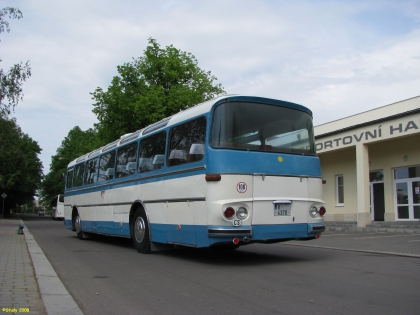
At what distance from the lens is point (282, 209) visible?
882cm

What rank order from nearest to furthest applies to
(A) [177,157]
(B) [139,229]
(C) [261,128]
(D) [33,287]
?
(D) [33,287] < (C) [261,128] < (A) [177,157] < (B) [139,229]

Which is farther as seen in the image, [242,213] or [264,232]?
[264,232]

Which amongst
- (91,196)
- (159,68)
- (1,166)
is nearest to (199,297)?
(91,196)

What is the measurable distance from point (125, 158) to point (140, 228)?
219 cm

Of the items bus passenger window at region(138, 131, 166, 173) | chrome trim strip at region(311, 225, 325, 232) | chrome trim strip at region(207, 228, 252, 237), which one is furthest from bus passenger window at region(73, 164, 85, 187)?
chrome trim strip at region(311, 225, 325, 232)

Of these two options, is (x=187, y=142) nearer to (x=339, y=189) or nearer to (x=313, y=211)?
(x=313, y=211)

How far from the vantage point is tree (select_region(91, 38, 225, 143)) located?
3069 cm

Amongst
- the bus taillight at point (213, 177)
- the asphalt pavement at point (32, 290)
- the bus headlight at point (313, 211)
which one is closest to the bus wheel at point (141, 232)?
the asphalt pavement at point (32, 290)

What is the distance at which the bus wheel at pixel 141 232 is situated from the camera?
36.3 feet

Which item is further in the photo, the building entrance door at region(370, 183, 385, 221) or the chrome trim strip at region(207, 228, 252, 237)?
the building entrance door at region(370, 183, 385, 221)

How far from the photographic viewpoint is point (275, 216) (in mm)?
8719

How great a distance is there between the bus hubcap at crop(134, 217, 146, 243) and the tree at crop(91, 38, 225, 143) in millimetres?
19086

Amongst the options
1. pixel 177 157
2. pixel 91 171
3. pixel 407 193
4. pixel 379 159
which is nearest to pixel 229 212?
pixel 177 157

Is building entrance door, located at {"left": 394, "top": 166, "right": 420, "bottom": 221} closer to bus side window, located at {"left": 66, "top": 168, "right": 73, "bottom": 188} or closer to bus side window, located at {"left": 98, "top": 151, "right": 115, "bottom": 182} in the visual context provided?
bus side window, located at {"left": 98, "top": 151, "right": 115, "bottom": 182}
